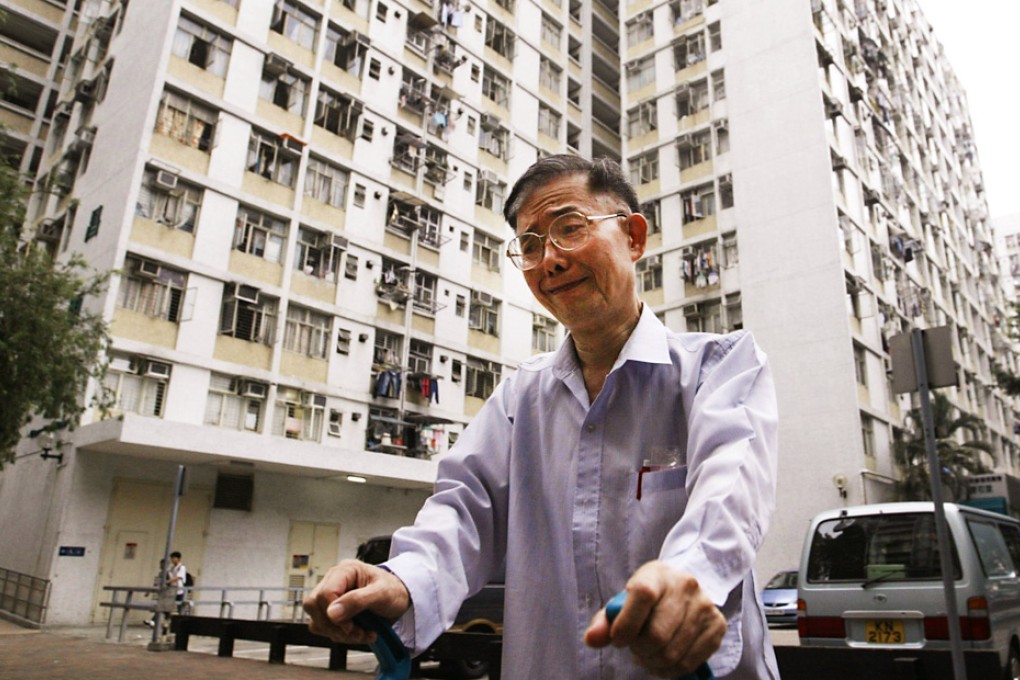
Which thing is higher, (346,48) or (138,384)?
(346,48)

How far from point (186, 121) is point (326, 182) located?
469cm

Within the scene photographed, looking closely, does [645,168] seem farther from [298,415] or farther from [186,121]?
[186,121]

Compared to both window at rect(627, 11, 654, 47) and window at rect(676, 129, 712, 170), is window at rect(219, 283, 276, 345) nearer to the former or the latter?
window at rect(676, 129, 712, 170)

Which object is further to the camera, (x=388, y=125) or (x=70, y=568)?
(x=388, y=125)

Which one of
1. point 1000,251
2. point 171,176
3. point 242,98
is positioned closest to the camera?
point 171,176

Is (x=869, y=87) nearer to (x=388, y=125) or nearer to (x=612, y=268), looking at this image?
(x=388, y=125)

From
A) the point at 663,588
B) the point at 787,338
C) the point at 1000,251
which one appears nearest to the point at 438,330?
the point at 787,338

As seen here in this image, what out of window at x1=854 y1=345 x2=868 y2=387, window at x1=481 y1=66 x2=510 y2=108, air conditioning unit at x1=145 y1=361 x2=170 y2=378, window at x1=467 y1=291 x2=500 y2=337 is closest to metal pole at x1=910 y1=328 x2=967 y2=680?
air conditioning unit at x1=145 y1=361 x2=170 y2=378

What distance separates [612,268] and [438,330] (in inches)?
978

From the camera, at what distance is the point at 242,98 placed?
2142 centimetres

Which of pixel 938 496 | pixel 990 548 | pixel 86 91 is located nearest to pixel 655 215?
pixel 86 91

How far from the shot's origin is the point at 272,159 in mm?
22234

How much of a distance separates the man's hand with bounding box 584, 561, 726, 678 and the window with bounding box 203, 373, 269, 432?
20.1 meters

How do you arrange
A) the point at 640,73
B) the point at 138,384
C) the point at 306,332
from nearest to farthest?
the point at 138,384
the point at 306,332
the point at 640,73
